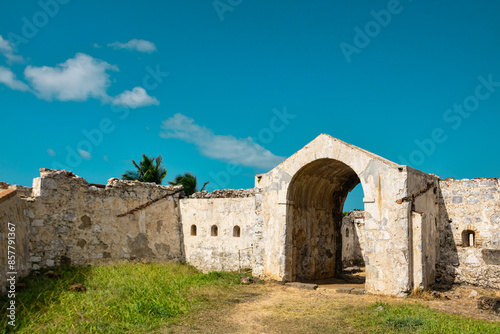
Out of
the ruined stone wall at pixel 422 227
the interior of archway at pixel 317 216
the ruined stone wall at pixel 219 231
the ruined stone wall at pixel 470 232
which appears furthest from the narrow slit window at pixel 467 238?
the ruined stone wall at pixel 219 231

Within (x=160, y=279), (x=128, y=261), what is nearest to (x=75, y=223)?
(x=128, y=261)

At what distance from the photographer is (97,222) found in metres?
12.7

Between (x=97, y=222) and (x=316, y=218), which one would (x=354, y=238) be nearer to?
(x=316, y=218)

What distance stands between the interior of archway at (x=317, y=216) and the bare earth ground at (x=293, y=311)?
2.03m

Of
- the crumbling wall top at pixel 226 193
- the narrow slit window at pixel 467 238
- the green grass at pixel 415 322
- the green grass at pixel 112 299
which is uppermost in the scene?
the crumbling wall top at pixel 226 193

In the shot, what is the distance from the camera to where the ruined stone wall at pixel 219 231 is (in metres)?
13.9

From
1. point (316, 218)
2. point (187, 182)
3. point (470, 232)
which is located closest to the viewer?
point (470, 232)

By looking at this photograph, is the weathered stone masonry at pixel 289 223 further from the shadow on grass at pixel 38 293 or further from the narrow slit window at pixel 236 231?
the shadow on grass at pixel 38 293

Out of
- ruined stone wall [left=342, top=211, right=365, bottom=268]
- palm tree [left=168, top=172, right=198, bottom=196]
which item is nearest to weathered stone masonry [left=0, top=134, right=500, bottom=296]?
ruined stone wall [left=342, top=211, right=365, bottom=268]

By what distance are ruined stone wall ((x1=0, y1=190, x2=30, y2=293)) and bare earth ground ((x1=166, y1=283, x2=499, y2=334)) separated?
13.6ft

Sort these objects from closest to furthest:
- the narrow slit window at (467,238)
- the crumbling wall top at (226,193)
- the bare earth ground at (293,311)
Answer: the bare earth ground at (293,311) → the narrow slit window at (467,238) → the crumbling wall top at (226,193)

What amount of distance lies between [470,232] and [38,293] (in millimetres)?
11539

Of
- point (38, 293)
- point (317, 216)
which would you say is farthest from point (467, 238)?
point (38, 293)

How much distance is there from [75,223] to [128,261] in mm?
2201
